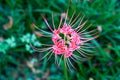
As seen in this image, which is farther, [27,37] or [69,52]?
[27,37]

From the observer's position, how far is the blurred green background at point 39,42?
272 centimetres

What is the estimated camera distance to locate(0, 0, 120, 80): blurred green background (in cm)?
272

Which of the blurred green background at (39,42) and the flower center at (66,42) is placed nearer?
the flower center at (66,42)

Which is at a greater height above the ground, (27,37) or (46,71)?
(27,37)

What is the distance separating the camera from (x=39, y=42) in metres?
2.76

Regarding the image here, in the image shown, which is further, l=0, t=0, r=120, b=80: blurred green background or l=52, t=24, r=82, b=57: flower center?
l=0, t=0, r=120, b=80: blurred green background

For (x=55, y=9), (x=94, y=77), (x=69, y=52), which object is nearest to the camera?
(x=69, y=52)

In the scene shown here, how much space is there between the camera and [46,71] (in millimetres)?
2770

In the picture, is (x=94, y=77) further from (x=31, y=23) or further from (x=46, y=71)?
(x=31, y=23)

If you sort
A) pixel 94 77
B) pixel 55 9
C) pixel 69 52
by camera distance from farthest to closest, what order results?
pixel 55 9 → pixel 94 77 → pixel 69 52

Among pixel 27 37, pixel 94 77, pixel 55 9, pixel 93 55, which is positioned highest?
pixel 55 9

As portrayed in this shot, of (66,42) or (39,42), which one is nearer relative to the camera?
(66,42)

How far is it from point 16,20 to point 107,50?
0.76 meters

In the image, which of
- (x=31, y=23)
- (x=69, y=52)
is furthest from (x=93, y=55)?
(x=69, y=52)
